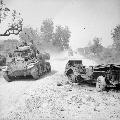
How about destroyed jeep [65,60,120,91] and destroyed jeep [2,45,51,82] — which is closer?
destroyed jeep [65,60,120,91]

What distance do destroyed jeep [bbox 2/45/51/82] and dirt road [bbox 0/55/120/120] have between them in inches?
82.9

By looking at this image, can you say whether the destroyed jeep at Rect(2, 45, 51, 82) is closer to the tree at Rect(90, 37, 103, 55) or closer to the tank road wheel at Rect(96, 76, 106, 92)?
the tank road wheel at Rect(96, 76, 106, 92)

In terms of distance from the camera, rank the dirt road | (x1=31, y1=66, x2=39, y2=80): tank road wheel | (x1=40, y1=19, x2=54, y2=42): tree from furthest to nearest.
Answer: (x1=40, y1=19, x2=54, y2=42): tree → (x1=31, y1=66, x2=39, y2=80): tank road wheel → the dirt road

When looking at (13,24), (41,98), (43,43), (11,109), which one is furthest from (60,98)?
(43,43)

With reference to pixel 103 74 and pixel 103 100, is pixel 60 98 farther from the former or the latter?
pixel 103 74

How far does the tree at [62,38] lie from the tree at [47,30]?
4.44m

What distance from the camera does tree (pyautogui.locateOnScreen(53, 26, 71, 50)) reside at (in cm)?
4700

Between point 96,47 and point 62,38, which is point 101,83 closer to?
point 96,47

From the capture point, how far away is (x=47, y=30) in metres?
53.0

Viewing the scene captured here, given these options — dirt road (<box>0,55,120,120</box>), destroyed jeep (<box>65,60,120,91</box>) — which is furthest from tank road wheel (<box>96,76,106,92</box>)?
dirt road (<box>0,55,120,120</box>)

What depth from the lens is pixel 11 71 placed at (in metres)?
13.3

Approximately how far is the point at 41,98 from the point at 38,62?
5.48 meters

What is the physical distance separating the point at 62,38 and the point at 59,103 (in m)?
39.9

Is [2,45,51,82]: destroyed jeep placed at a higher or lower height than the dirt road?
higher
